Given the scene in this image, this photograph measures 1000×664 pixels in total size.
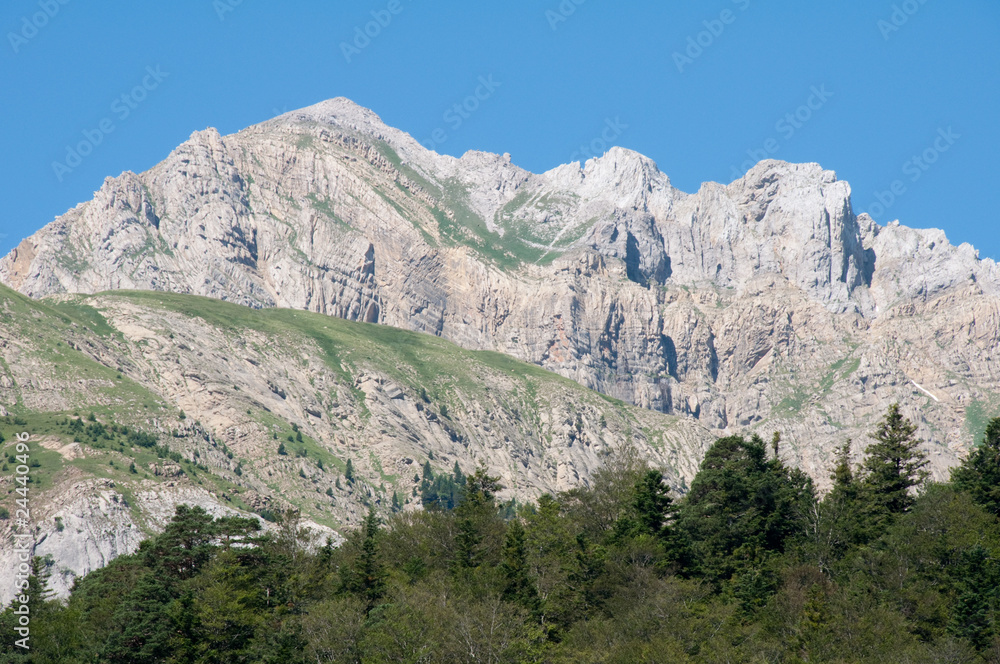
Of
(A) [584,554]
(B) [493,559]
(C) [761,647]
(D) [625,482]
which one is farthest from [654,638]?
(D) [625,482]

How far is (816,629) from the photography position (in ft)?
311

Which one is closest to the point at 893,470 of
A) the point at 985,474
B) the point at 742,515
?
the point at 985,474

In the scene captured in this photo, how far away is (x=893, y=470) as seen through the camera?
12731 cm

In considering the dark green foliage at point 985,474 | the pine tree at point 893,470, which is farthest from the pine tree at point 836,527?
the dark green foliage at point 985,474

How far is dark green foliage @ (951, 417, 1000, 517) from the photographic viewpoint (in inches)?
4540

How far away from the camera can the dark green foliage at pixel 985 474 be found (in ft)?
378

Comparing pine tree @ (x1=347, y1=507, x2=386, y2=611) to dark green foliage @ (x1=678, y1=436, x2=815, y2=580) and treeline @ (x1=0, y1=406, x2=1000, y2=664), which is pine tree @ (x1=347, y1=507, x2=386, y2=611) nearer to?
treeline @ (x1=0, y1=406, x2=1000, y2=664)

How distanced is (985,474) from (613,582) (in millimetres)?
45044

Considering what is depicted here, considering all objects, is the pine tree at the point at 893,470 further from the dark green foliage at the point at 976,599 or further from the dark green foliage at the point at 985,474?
the dark green foliage at the point at 976,599

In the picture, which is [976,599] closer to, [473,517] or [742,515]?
[742,515]

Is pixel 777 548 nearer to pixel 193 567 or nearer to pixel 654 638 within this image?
pixel 654 638

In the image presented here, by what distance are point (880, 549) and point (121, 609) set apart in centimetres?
7502

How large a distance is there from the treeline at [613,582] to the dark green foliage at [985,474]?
0.32 m

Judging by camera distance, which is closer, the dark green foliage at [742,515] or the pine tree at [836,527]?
the pine tree at [836,527]
